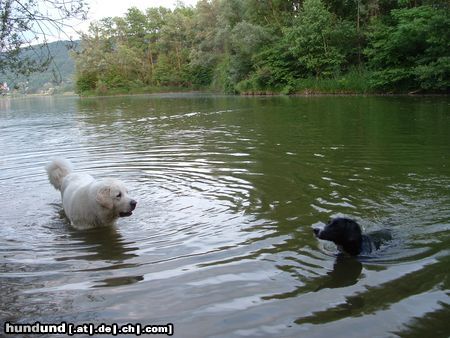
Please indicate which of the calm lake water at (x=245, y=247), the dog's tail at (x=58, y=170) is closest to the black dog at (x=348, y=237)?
the calm lake water at (x=245, y=247)

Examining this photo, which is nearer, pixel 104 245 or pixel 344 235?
pixel 344 235

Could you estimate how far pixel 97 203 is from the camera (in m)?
7.52

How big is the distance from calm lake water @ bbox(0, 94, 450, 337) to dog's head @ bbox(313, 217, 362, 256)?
20cm

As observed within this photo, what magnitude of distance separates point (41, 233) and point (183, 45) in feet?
301

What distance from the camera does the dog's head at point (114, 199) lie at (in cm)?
741

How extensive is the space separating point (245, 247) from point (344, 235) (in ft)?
4.62

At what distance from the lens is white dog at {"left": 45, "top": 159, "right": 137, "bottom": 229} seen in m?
7.43

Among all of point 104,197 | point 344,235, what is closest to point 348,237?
point 344,235

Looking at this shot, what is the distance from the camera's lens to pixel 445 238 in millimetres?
6352

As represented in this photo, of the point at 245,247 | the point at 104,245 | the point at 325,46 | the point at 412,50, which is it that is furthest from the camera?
the point at 325,46

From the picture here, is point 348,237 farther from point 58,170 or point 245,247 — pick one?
point 58,170

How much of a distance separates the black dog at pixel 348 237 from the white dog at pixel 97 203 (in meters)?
3.26

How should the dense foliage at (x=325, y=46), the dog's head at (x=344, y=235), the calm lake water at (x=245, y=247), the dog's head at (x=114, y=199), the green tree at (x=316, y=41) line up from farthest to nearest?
the green tree at (x=316, y=41) < the dense foliage at (x=325, y=46) < the dog's head at (x=114, y=199) < the dog's head at (x=344, y=235) < the calm lake water at (x=245, y=247)

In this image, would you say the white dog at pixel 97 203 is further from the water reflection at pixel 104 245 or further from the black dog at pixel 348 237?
the black dog at pixel 348 237
